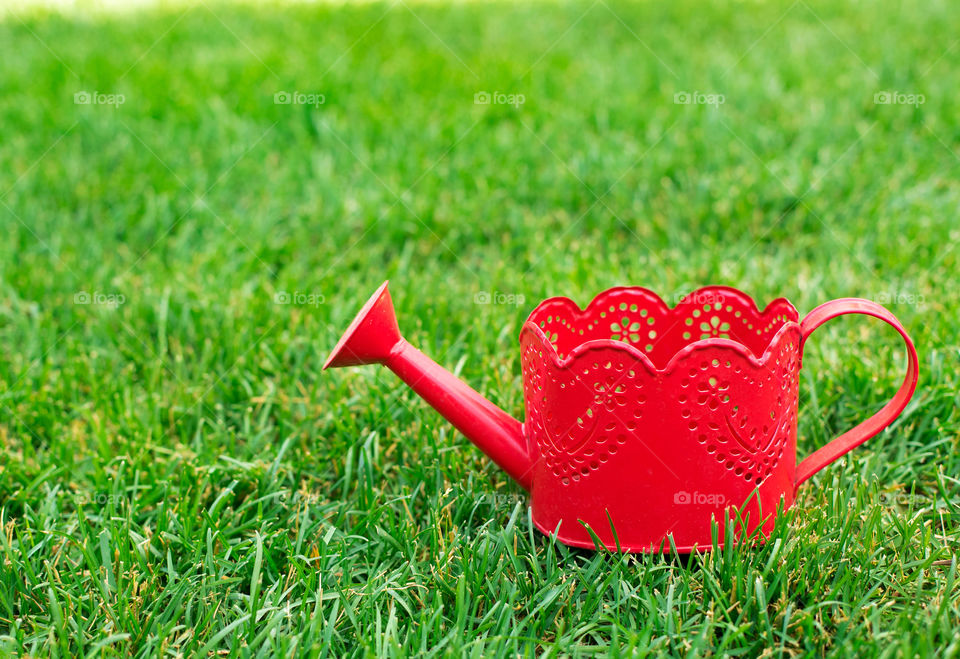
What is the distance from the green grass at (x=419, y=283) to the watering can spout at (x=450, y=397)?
5.1 inches

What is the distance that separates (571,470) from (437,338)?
102cm

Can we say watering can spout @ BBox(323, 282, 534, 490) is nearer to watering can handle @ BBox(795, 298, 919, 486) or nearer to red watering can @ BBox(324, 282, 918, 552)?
red watering can @ BBox(324, 282, 918, 552)

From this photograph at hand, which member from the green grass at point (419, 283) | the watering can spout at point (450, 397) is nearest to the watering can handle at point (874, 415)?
the green grass at point (419, 283)

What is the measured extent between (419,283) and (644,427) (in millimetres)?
1456

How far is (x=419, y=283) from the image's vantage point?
2951 millimetres

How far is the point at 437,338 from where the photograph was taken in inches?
104

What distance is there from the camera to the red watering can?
5.29ft

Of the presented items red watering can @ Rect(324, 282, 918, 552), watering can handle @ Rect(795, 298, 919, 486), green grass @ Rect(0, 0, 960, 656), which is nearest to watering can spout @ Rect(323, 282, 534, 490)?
red watering can @ Rect(324, 282, 918, 552)

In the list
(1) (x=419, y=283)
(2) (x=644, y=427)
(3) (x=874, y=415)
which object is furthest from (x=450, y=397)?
(1) (x=419, y=283)

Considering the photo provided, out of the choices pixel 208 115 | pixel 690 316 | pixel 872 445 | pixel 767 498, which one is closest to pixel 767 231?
pixel 872 445

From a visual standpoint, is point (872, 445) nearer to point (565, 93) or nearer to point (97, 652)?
point (97, 652)

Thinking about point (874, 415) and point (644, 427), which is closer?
point (644, 427)

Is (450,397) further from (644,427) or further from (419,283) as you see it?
(419,283)

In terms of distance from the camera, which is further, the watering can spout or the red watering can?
the watering can spout
